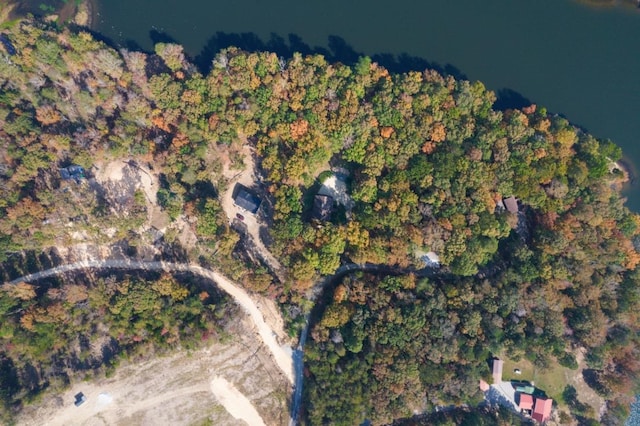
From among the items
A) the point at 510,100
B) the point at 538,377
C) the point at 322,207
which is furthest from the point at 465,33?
the point at 538,377

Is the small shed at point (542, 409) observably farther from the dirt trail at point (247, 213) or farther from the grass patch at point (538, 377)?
the dirt trail at point (247, 213)

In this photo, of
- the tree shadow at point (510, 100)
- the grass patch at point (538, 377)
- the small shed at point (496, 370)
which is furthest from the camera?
the tree shadow at point (510, 100)

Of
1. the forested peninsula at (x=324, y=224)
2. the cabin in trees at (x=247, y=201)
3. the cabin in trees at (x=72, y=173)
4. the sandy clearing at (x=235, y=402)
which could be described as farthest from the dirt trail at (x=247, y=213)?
the cabin in trees at (x=72, y=173)

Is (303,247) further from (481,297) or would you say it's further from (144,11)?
(144,11)

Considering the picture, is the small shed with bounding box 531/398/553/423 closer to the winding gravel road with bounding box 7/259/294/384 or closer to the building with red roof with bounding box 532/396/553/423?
the building with red roof with bounding box 532/396/553/423

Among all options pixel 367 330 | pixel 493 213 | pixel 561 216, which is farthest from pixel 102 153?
pixel 561 216

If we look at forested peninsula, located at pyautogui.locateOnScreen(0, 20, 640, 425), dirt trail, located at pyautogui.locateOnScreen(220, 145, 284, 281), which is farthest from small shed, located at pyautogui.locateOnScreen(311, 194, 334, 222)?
dirt trail, located at pyautogui.locateOnScreen(220, 145, 284, 281)

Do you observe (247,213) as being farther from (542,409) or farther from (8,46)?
(542,409)
